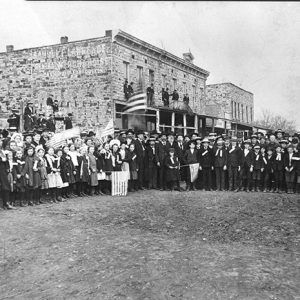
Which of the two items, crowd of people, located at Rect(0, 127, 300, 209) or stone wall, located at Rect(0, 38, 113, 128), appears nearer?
crowd of people, located at Rect(0, 127, 300, 209)

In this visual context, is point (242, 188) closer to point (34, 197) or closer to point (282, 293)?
point (34, 197)

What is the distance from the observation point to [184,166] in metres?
13.9

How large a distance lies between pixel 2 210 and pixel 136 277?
557 centimetres

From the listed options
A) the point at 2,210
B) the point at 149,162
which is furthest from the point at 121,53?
the point at 2,210

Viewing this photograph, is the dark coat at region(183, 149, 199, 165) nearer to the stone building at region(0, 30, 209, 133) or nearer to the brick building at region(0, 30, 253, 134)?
the brick building at region(0, 30, 253, 134)

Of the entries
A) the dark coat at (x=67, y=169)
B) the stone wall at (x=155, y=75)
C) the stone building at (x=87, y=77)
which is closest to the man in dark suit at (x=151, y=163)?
the dark coat at (x=67, y=169)

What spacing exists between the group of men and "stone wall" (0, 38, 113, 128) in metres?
8.60

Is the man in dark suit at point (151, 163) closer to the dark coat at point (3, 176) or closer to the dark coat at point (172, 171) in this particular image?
the dark coat at point (172, 171)

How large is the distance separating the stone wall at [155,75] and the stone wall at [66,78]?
667 mm

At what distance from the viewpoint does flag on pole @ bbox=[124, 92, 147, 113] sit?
22747 millimetres

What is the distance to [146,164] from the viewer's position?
545 inches

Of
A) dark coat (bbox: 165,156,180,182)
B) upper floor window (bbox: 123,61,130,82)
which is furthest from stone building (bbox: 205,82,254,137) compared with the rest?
dark coat (bbox: 165,156,180,182)

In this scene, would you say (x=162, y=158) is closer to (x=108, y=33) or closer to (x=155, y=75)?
(x=108, y=33)

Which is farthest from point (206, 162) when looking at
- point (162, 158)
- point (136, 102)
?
point (136, 102)
